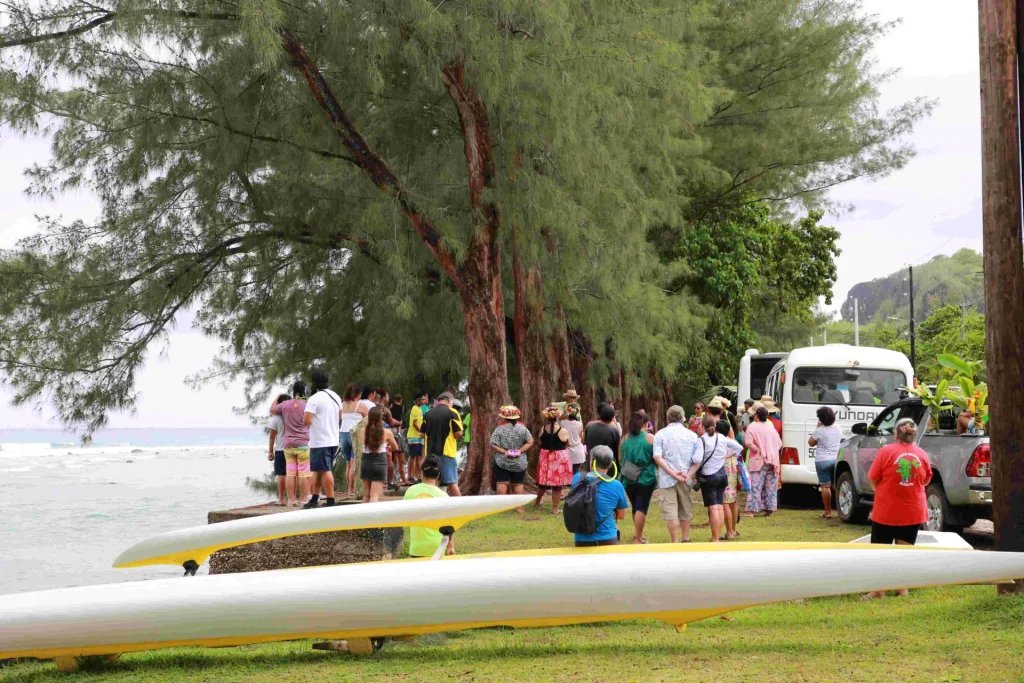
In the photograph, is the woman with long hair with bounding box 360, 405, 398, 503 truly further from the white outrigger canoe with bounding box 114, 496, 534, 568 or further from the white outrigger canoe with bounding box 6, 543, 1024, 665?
the white outrigger canoe with bounding box 6, 543, 1024, 665

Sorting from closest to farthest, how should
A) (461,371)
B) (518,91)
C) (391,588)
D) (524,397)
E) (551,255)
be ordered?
(391,588), (518,91), (551,255), (524,397), (461,371)

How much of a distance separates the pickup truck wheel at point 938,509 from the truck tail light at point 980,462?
469mm

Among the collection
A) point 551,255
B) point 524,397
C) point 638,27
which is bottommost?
point 524,397

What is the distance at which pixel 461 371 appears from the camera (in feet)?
67.1

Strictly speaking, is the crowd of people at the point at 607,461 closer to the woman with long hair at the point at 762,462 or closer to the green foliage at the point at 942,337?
the woman with long hair at the point at 762,462

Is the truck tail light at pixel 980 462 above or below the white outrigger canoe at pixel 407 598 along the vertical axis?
above

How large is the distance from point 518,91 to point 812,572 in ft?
34.2

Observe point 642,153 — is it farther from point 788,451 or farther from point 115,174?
point 115,174

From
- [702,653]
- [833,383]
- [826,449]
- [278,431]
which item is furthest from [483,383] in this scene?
[702,653]

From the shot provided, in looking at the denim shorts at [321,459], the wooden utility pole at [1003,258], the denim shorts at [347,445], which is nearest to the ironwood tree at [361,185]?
the denim shorts at [347,445]

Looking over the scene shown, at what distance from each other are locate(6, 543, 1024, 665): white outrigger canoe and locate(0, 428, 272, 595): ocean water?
24.6 ft

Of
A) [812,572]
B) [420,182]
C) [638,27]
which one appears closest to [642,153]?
[638,27]

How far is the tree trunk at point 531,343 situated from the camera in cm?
1845

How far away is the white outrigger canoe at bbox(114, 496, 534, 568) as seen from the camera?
7852 mm
